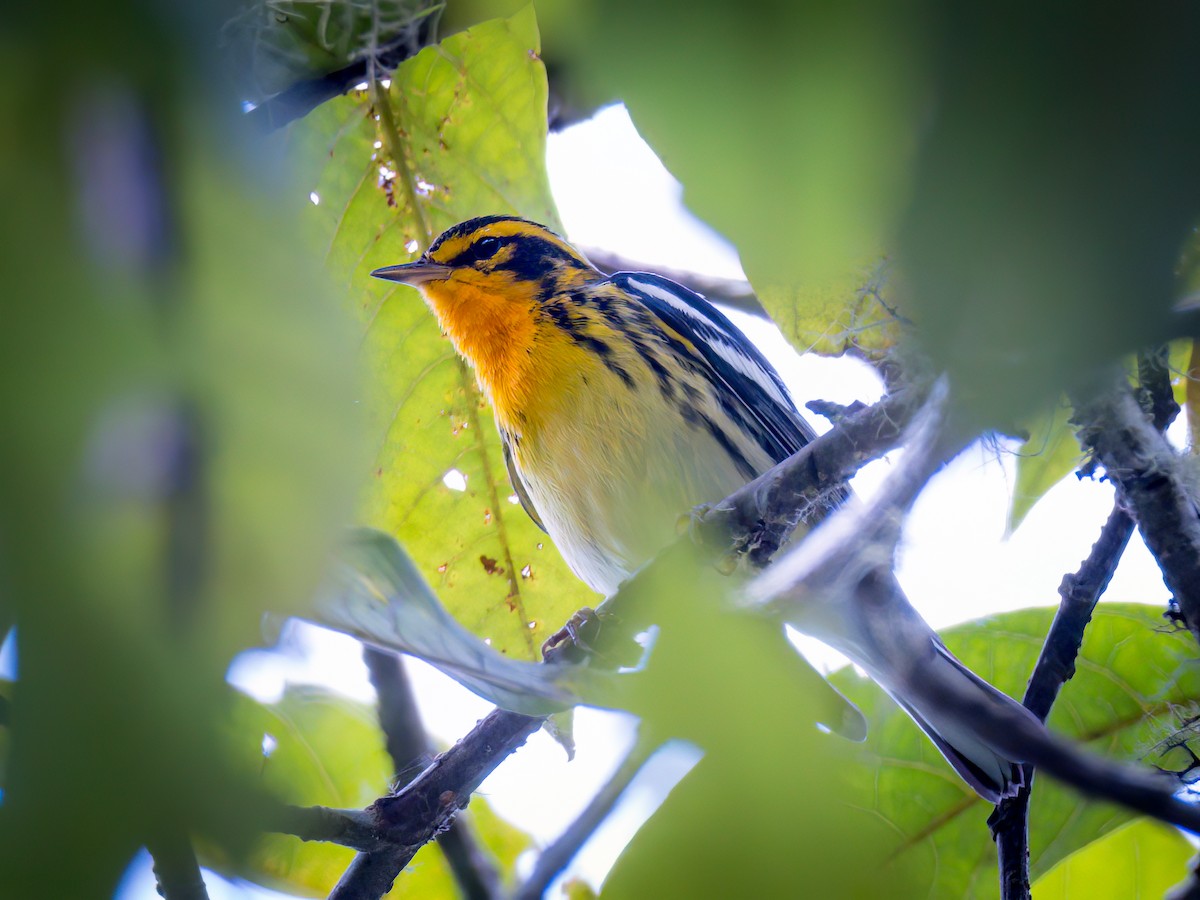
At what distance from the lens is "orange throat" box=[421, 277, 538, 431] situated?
3.10m

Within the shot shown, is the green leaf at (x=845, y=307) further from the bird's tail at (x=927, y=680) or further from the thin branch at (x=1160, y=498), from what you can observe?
the thin branch at (x=1160, y=498)

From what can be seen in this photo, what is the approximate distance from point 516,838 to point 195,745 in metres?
2.00

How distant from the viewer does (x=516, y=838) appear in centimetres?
224

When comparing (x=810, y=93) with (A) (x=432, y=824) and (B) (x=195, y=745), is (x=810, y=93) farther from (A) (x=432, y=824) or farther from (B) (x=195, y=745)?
(A) (x=432, y=824)

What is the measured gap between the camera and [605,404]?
9.89 feet

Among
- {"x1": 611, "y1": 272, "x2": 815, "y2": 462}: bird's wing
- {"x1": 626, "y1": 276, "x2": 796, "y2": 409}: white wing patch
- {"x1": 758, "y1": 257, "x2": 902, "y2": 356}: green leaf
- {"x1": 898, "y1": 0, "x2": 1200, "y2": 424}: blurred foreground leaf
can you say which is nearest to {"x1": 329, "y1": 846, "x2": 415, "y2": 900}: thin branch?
{"x1": 758, "y1": 257, "x2": 902, "y2": 356}: green leaf

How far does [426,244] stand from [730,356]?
99 centimetres

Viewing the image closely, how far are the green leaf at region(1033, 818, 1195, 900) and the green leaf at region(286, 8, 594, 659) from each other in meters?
1.42

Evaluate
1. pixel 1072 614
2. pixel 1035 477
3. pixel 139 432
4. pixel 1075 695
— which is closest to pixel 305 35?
pixel 139 432

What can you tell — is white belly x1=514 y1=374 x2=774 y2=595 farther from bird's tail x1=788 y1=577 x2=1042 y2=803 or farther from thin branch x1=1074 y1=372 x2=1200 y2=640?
thin branch x1=1074 y1=372 x2=1200 y2=640

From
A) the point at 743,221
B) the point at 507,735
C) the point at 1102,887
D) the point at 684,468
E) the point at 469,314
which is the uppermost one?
the point at 469,314

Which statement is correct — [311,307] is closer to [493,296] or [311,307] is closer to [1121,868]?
[1121,868]

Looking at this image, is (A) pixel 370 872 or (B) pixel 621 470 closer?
(A) pixel 370 872

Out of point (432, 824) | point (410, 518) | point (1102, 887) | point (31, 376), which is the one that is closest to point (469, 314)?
point (410, 518)
